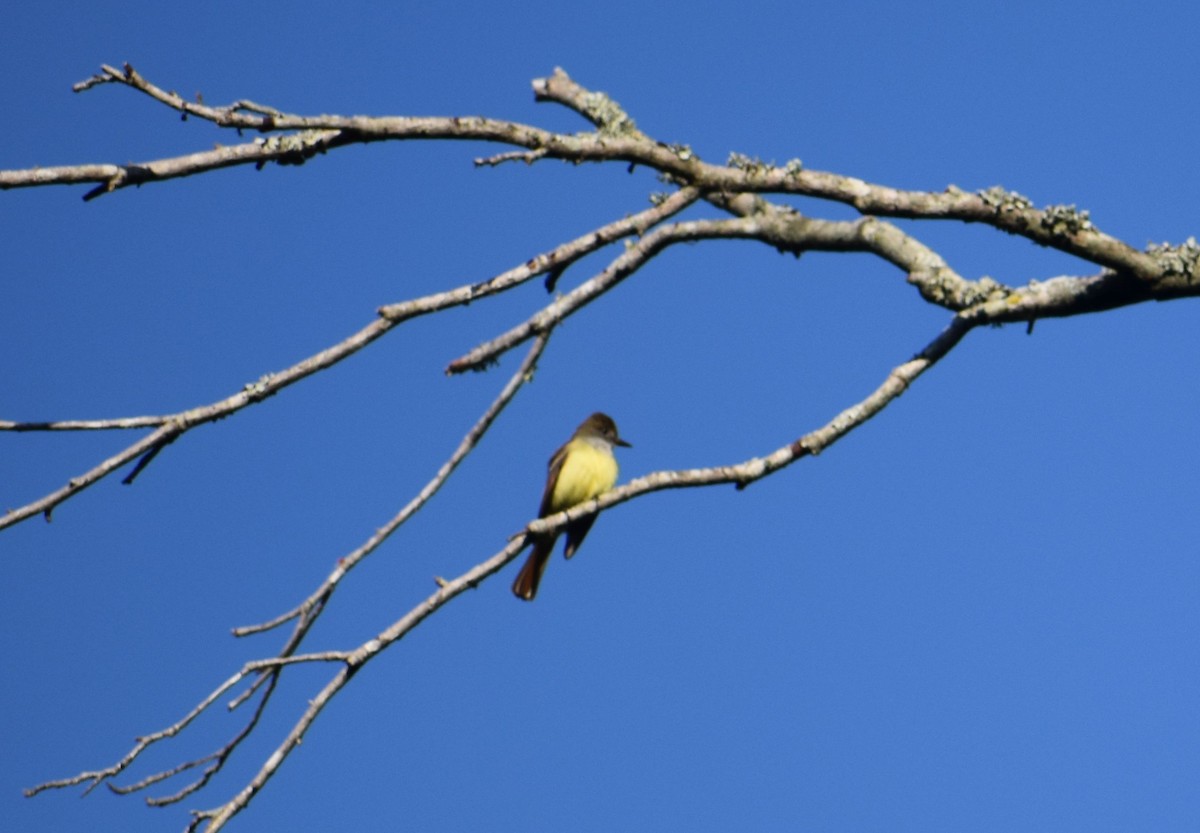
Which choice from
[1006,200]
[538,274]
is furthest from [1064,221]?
[538,274]

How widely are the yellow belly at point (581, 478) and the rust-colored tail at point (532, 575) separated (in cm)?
38

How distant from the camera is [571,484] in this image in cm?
873

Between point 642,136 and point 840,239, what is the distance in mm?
712

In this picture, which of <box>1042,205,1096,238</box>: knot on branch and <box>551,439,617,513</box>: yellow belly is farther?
<box>551,439,617,513</box>: yellow belly

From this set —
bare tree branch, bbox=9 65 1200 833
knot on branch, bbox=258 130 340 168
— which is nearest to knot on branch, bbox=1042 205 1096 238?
bare tree branch, bbox=9 65 1200 833

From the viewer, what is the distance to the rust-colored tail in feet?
27.2

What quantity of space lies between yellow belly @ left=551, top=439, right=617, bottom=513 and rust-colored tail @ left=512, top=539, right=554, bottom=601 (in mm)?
378

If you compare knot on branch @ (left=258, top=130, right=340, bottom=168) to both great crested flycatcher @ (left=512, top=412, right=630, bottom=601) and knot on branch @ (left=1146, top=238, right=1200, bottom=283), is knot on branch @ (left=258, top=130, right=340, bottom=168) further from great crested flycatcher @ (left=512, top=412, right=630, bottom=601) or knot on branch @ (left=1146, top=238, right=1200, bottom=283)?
great crested flycatcher @ (left=512, top=412, right=630, bottom=601)

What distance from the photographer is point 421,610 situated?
3.88 metres

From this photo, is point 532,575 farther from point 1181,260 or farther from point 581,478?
point 1181,260

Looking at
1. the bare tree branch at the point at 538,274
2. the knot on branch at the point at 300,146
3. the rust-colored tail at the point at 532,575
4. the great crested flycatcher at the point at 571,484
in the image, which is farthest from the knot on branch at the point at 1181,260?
the rust-colored tail at the point at 532,575

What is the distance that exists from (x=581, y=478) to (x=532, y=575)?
0.66 metres

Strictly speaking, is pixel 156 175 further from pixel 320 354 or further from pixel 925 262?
pixel 925 262

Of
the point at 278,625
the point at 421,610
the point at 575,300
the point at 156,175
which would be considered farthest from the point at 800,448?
the point at 156,175
